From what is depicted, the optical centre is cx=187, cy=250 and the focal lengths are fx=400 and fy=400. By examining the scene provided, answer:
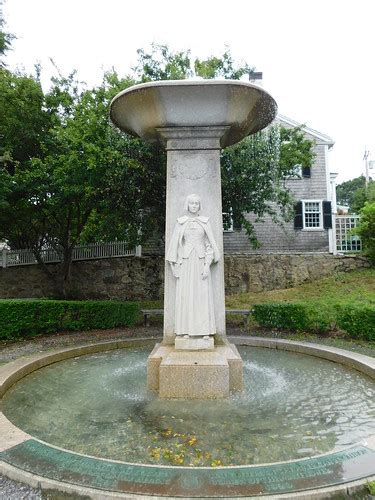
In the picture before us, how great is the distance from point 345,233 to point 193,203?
16.6 metres

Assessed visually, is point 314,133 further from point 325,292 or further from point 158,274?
point 158,274

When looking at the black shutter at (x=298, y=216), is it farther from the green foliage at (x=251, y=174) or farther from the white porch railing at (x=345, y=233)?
the green foliage at (x=251, y=174)

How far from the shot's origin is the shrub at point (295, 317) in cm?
1032

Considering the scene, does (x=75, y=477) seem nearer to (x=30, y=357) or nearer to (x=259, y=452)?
(x=259, y=452)

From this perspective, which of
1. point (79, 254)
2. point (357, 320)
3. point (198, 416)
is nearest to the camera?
point (198, 416)

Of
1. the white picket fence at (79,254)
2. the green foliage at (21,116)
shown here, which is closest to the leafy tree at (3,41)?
the green foliage at (21,116)

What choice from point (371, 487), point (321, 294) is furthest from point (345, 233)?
point (371, 487)

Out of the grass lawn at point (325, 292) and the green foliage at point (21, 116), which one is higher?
the green foliage at point (21, 116)

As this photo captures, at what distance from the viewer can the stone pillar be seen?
20.5ft

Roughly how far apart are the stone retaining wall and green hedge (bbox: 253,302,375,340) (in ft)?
25.1

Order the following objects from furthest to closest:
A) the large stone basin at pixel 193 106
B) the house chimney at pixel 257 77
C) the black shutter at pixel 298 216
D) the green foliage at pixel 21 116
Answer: the house chimney at pixel 257 77, the black shutter at pixel 298 216, the green foliage at pixel 21 116, the large stone basin at pixel 193 106

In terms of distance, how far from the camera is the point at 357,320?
940cm

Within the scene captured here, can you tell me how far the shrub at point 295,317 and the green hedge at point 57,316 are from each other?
155 inches

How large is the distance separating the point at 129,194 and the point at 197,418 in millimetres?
8936
